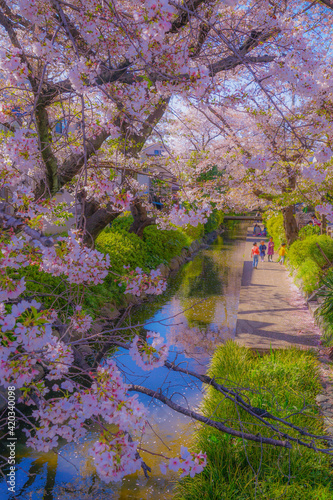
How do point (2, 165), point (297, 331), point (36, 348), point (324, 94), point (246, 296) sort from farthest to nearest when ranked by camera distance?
point (246, 296), point (297, 331), point (324, 94), point (2, 165), point (36, 348)

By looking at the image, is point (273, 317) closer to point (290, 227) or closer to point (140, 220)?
point (140, 220)

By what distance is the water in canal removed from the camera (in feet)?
13.7

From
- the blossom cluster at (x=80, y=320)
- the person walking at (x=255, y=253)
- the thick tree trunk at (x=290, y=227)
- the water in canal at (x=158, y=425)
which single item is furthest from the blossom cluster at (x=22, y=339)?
the thick tree trunk at (x=290, y=227)

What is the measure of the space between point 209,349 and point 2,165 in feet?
20.1

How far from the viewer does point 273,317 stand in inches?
338

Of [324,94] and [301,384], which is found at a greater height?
[324,94]

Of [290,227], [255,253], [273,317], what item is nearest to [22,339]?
[273,317]

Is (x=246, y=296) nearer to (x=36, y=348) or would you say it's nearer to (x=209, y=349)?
(x=209, y=349)

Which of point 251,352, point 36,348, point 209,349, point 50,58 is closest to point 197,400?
→ point 251,352

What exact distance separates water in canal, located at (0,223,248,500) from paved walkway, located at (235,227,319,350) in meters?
0.64

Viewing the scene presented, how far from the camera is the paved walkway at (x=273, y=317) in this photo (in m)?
7.00

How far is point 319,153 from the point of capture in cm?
432

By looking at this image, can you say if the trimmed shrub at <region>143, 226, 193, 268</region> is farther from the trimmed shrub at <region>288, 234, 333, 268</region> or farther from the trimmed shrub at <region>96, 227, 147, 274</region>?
the trimmed shrub at <region>288, 234, 333, 268</region>

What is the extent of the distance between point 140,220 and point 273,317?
6.81m
